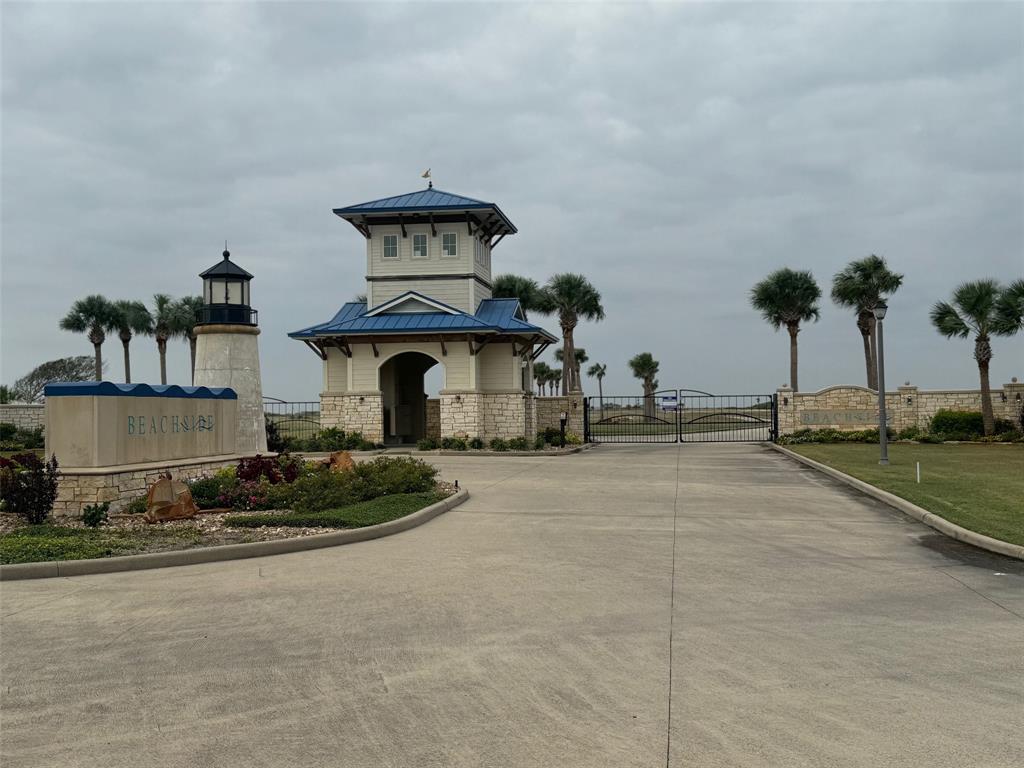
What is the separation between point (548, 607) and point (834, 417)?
3511 cm

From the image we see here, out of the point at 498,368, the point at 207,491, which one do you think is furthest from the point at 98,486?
the point at 498,368

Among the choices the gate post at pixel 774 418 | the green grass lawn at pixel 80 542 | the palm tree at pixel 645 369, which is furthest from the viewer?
the palm tree at pixel 645 369

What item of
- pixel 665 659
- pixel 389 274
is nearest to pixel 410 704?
pixel 665 659

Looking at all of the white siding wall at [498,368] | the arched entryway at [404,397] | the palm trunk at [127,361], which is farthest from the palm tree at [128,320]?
the white siding wall at [498,368]

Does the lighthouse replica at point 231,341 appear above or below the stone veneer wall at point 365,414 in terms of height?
above

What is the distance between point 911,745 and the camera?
192 inches

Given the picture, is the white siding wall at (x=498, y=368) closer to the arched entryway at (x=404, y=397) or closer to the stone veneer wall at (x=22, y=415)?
the arched entryway at (x=404, y=397)

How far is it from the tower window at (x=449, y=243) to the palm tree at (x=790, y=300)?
19.6 m

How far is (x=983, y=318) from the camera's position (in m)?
37.1

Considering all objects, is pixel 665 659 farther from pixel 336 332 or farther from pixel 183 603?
pixel 336 332

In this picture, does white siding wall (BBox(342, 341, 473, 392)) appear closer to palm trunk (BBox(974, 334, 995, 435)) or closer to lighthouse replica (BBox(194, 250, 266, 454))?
lighthouse replica (BBox(194, 250, 266, 454))

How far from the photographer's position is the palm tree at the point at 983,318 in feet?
120

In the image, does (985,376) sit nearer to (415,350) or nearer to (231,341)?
(415,350)

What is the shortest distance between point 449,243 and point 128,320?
2961 cm
